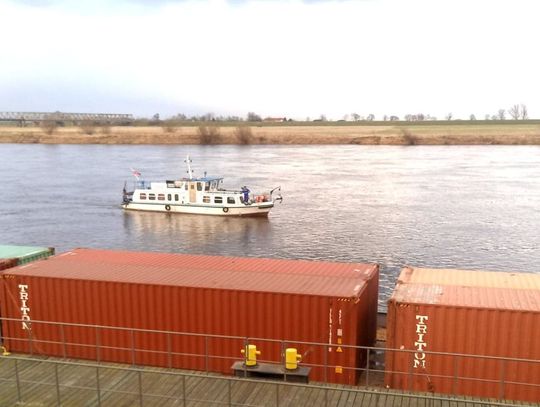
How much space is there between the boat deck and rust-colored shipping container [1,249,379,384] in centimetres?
81

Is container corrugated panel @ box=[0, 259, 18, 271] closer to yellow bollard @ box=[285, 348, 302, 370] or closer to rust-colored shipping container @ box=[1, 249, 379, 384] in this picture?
rust-colored shipping container @ box=[1, 249, 379, 384]

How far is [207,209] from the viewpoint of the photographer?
59.5 m

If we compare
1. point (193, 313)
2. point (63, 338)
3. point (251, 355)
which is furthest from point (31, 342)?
point (251, 355)

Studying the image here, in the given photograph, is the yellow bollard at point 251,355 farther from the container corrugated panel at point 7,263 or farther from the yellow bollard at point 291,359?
the container corrugated panel at point 7,263

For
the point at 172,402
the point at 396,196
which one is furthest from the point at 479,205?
the point at 172,402

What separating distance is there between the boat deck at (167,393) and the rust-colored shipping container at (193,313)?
2.65 feet

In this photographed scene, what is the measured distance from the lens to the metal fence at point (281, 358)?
13.8 m

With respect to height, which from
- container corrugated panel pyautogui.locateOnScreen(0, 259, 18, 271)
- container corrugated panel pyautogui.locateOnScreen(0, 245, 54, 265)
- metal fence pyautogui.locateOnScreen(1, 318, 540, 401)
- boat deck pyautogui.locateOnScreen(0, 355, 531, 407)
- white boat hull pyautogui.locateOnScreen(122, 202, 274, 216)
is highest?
container corrugated panel pyautogui.locateOnScreen(0, 259, 18, 271)

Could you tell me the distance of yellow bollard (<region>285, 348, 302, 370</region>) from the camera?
13781mm

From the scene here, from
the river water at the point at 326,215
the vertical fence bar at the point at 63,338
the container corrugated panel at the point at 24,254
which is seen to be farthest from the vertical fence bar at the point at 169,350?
the river water at the point at 326,215

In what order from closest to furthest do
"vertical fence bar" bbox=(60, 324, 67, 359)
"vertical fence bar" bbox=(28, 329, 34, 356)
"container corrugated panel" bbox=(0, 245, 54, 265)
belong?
"vertical fence bar" bbox=(60, 324, 67, 359), "vertical fence bar" bbox=(28, 329, 34, 356), "container corrugated panel" bbox=(0, 245, 54, 265)

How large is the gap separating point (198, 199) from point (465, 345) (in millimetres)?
48396

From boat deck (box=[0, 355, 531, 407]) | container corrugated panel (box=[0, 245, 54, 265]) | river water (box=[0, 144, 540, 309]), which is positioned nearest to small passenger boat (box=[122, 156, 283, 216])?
river water (box=[0, 144, 540, 309])

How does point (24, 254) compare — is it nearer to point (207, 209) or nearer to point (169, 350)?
point (169, 350)
